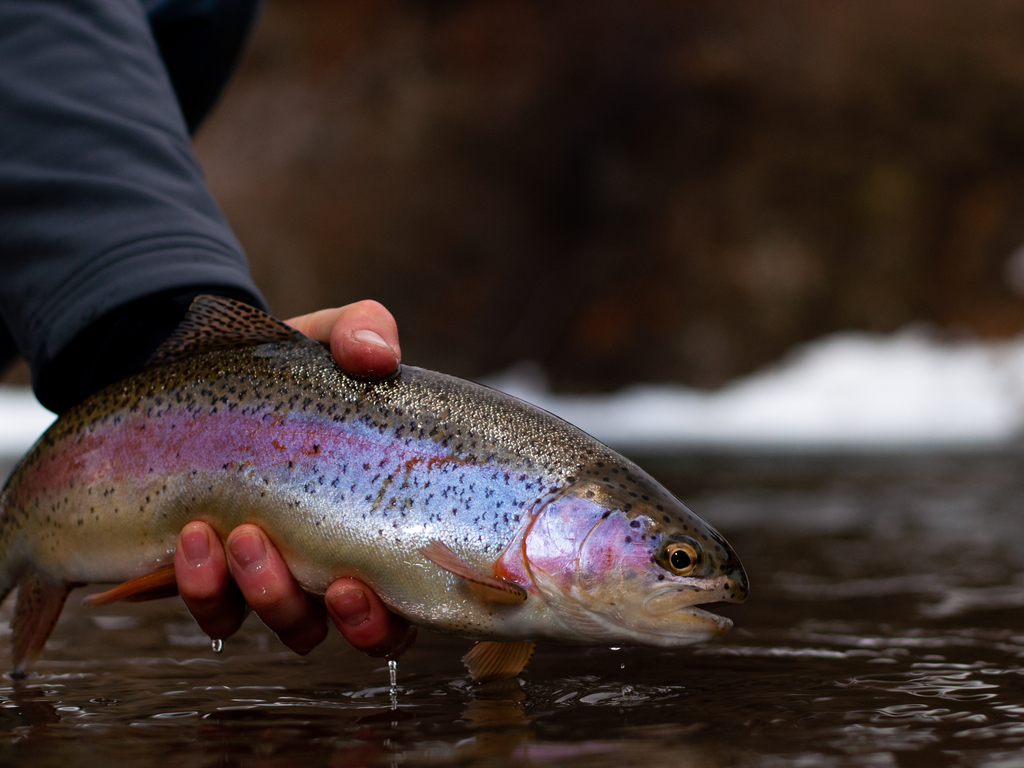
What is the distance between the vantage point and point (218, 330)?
67.8 inches

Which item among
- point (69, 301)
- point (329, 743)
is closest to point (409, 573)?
point (329, 743)

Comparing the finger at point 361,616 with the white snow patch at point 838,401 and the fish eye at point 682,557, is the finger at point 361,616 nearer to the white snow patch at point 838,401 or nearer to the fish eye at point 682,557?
the fish eye at point 682,557

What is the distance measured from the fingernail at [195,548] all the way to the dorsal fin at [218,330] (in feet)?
1.07

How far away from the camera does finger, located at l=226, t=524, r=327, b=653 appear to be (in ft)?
4.99

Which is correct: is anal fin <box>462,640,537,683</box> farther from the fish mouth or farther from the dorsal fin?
the dorsal fin

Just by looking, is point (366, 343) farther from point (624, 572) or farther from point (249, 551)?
point (624, 572)

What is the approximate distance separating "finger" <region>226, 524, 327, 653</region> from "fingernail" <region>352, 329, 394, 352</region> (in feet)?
1.07

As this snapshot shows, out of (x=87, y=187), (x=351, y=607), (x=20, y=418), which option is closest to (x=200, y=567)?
(x=351, y=607)

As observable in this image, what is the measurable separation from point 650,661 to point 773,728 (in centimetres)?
49

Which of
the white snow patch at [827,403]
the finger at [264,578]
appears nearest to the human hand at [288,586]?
the finger at [264,578]

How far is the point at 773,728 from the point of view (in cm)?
131

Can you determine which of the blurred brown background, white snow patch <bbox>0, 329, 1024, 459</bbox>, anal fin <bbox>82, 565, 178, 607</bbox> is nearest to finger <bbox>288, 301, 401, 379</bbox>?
anal fin <bbox>82, 565, 178, 607</bbox>

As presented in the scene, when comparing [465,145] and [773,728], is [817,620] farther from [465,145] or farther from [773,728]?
[465,145]

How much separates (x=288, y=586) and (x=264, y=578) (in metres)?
0.04
